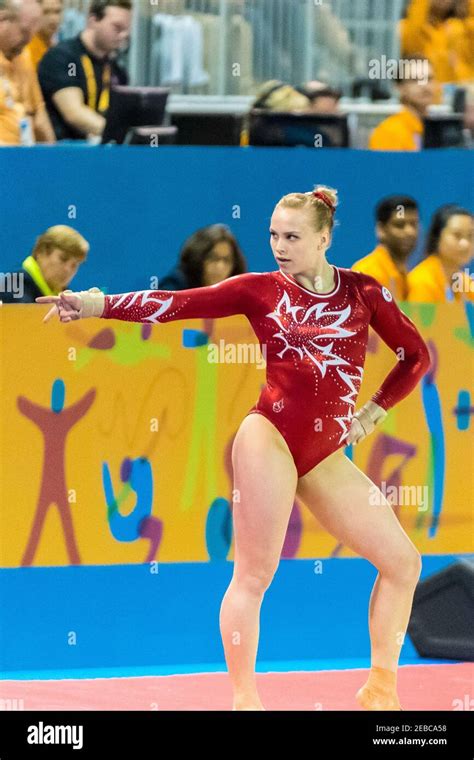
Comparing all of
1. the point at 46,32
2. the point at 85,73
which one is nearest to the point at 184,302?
the point at 85,73

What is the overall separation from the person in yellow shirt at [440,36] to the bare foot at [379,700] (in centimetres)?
375

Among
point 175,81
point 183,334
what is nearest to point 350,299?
point 183,334

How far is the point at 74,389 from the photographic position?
602 centimetres

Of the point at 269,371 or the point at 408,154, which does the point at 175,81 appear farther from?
the point at 269,371

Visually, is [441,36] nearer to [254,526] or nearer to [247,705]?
[254,526]

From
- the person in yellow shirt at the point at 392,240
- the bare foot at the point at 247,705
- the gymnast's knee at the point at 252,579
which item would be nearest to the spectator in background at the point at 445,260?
the person in yellow shirt at the point at 392,240

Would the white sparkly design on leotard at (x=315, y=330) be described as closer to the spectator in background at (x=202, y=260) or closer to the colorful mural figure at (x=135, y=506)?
the spectator in background at (x=202, y=260)

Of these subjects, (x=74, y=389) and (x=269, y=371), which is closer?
(x=269, y=371)

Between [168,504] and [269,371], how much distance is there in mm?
1529

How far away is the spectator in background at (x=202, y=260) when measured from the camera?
605 centimetres

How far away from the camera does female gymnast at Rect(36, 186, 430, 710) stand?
4.57 metres

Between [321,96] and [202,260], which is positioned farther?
[321,96]

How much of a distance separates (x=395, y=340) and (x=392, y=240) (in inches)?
61.1

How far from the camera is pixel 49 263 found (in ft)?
19.4
